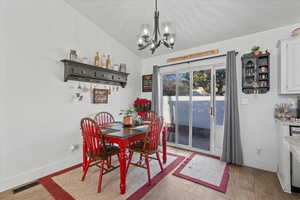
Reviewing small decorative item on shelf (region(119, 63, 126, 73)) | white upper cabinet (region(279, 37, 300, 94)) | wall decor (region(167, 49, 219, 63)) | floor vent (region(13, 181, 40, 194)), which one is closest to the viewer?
floor vent (region(13, 181, 40, 194))

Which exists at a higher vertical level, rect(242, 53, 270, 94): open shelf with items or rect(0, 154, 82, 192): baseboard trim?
rect(242, 53, 270, 94): open shelf with items

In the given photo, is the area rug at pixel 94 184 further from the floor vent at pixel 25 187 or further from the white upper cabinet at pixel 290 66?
the white upper cabinet at pixel 290 66

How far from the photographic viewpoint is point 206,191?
1.93 metres

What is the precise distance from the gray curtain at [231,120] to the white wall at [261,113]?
0.14 metres

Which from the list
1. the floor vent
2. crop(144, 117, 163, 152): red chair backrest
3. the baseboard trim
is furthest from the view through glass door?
the floor vent

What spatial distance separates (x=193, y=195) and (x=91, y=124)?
5.58 ft

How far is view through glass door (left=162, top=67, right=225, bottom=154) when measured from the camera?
3.19 metres

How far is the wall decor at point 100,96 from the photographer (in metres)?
3.08

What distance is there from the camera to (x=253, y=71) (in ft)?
8.62

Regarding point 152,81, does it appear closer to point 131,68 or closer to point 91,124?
point 131,68

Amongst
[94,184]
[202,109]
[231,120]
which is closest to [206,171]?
[231,120]

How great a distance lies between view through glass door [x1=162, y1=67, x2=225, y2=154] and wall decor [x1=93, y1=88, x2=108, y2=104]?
1706 mm

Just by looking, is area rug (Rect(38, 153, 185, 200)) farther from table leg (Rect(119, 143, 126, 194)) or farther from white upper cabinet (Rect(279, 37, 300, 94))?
white upper cabinet (Rect(279, 37, 300, 94))

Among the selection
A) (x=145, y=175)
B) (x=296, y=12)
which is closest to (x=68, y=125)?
(x=145, y=175)
